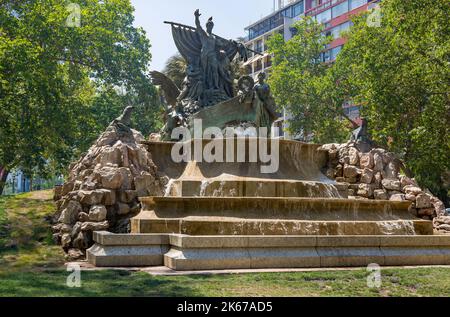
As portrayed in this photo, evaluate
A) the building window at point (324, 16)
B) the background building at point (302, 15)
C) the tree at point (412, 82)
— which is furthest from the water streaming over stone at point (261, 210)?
the building window at point (324, 16)

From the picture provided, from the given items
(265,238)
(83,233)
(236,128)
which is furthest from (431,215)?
(83,233)

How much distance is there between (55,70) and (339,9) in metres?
41.7

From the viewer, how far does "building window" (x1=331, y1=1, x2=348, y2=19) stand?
5456 cm

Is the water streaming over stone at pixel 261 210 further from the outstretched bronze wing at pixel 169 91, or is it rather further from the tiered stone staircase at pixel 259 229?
the outstretched bronze wing at pixel 169 91

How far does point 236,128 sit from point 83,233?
733 centimetres

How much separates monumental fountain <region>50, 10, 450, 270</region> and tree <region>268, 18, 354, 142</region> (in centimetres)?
1361

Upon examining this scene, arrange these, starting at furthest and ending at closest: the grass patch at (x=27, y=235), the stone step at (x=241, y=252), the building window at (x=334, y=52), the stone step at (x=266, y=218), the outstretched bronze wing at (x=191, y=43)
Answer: the building window at (x=334, y=52) → the outstretched bronze wing at (x=191, y=43) → the grass patch at (x=27, y=235) → the stone step at (x=266, y=218) → the stone step at (x=241, y=252)

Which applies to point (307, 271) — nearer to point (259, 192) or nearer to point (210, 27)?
point (259, 192)

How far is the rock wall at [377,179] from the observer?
1850 cm

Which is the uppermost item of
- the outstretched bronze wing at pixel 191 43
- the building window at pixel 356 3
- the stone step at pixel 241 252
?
the building window at pixel 356 3

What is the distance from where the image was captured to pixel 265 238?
9.80 metres

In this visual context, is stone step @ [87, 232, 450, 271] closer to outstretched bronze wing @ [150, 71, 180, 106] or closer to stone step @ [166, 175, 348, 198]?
stone step @ [166, 175, 348, 198]

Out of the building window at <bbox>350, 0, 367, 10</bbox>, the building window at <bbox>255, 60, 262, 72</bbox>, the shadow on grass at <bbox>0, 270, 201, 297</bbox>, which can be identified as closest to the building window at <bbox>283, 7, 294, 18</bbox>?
the building window at <bbox>255, 60, 262, 72</bbox>

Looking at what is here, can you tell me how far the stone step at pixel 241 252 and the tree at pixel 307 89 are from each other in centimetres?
2267
